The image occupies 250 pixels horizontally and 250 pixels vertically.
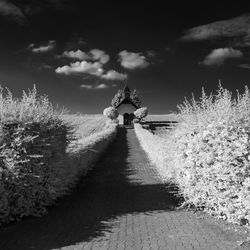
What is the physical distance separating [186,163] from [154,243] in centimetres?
356

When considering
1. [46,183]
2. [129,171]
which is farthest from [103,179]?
[46,183]

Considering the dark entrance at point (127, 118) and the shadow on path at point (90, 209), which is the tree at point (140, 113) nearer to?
the dark entrance at point (127, 118)

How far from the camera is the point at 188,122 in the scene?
1011cm

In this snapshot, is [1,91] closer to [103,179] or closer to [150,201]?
[150,201]

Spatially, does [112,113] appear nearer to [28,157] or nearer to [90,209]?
[90,209]

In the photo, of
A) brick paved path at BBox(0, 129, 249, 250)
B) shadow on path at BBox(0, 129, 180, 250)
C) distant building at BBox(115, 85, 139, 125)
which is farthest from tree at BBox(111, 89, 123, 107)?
brick paved path at BBox(0, 129, 249, 250)

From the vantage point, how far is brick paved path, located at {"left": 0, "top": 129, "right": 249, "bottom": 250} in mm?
6625

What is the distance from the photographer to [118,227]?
7645 mm

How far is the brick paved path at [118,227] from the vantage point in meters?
6.62

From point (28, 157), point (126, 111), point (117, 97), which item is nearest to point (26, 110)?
point (28, 157)

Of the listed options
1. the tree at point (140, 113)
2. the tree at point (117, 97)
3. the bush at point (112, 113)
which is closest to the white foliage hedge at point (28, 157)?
the bush at point (112, 113)

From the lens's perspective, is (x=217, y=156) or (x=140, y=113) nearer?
(x=217, y=156)

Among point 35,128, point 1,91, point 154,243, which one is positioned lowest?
point 154,243

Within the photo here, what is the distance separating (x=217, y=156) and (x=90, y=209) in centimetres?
381
